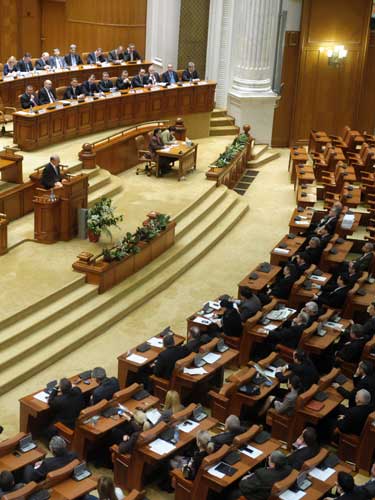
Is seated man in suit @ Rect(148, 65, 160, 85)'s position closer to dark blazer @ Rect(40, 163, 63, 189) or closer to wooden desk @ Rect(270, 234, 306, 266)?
dark blazer @ Rect(40, 163, 63, 189)

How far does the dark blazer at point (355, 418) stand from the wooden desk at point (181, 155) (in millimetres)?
9009

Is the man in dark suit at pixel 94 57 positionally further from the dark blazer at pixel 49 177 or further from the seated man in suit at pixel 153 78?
the dark blazer at pixel 49 177

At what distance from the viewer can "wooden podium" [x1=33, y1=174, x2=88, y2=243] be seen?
1238 centimetres

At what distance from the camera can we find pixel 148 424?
7836 millimetres

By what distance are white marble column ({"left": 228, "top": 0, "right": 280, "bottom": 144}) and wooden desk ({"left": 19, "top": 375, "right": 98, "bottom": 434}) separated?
1387 cm

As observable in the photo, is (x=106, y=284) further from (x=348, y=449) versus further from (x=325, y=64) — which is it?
(x=325, y=64)

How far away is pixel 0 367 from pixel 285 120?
14.3 metres

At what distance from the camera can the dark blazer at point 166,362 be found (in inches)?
358

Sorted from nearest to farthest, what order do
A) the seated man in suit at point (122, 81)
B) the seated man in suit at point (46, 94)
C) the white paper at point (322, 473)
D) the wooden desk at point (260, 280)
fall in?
the white paper at point (322, 473) → the wooden desk at point (260, 280) → the seated man in suit at point (46, 94) → the seated man in suit at point (122, 81)

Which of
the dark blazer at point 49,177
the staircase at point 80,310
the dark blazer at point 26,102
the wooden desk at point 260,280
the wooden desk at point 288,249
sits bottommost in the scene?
the staircase at point 80,310

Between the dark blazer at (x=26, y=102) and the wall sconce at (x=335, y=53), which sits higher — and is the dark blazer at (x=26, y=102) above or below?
below

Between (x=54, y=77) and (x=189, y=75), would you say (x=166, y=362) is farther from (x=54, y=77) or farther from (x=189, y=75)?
(x=189, y=75)

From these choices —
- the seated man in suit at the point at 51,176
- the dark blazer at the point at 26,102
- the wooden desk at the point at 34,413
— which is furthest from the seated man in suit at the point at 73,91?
the wooden desk at the point at 34,413

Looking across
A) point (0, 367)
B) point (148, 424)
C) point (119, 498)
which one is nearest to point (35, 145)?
point (0, 367)
